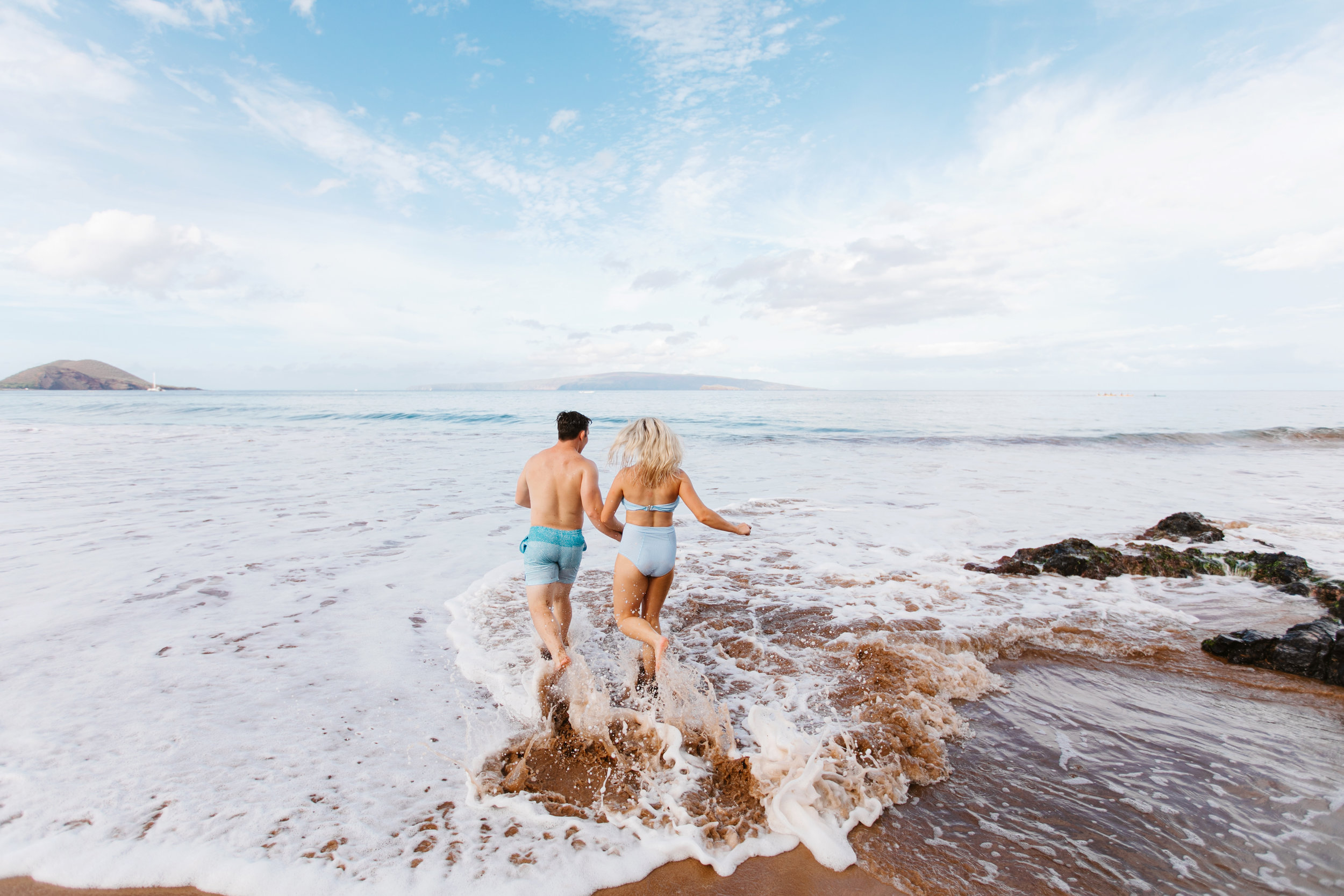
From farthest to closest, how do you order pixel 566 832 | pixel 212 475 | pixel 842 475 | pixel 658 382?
pixel 658 382 → pixel 842 475 → pixel 212 475 → pixel 566 832

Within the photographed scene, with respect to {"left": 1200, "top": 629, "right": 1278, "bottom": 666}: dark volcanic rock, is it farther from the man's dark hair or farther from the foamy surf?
the man's dark hair

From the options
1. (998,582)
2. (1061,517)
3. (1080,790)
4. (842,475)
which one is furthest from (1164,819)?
(842,475)

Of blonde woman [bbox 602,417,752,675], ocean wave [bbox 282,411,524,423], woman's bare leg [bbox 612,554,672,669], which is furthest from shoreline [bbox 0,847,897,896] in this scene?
ocean wave [bbox 282,411,524,423]

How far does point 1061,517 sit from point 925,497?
2481 mm

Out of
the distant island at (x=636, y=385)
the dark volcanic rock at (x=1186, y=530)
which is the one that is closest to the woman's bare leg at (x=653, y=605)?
the dark volcanic rock at (x=1186, y=530)

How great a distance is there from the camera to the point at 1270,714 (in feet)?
13.2

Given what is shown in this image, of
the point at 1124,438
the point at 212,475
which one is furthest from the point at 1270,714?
the point at 1124,438

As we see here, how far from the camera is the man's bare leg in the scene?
13.5 feet

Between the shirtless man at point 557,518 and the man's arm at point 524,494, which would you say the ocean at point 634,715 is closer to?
the shirtless man at point 557,518

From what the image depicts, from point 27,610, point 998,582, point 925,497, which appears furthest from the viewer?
point 925,497

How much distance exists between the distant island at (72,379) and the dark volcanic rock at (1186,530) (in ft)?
493

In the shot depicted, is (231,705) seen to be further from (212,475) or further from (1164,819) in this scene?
(212,475)

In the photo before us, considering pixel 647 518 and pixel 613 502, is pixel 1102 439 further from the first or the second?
pixel 613 502

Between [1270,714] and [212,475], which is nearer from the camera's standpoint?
[1270,714]
